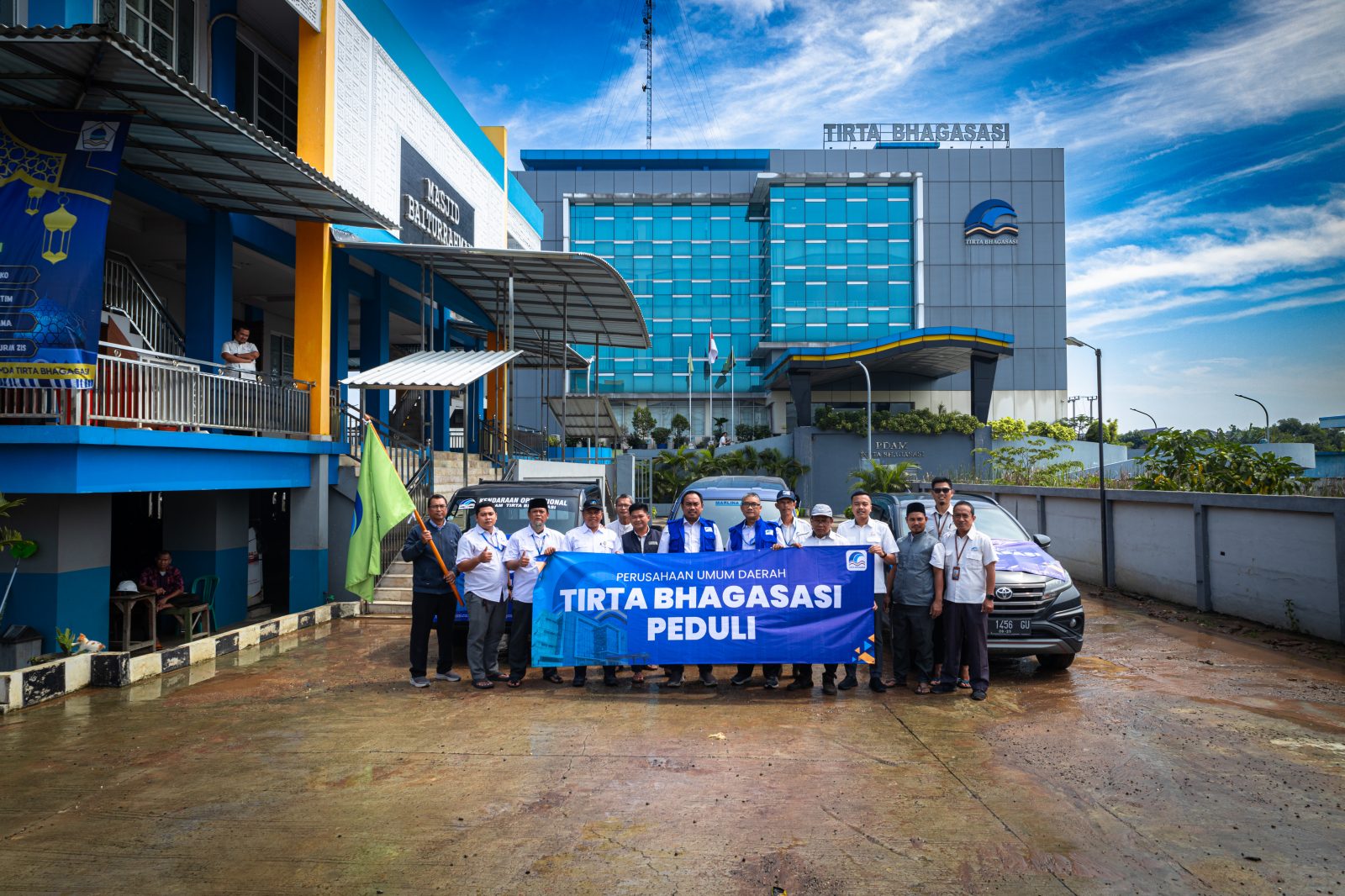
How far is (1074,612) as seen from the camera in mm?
8586

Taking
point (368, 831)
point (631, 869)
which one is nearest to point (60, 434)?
point (368, 831)

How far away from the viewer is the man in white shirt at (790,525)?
27.8 feet

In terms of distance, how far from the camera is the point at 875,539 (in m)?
8.24

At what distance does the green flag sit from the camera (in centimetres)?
942

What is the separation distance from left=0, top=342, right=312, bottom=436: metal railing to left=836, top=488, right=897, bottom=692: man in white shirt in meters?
8.11

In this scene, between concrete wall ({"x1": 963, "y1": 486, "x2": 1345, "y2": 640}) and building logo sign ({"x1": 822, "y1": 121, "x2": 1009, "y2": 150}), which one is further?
building logo sign ({"x1": 822, "y1": 121, "x2": 1009, "y2": 150})

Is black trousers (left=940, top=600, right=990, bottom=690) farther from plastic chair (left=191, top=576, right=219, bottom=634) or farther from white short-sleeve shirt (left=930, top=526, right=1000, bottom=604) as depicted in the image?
plastic chair (left=191, top=576, right=219, bottom=634)

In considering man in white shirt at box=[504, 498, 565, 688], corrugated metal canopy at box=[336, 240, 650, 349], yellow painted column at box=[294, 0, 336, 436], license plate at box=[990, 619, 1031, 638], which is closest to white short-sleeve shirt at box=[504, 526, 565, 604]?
man in white shirt at box=[504, 498, 565, 688]

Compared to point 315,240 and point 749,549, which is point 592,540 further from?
point 315,240

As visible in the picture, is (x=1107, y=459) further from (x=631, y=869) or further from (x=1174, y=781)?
(x=631, y=869)

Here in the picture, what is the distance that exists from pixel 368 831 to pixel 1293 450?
4910 cm

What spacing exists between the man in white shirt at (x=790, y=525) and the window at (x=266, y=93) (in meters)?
12.3

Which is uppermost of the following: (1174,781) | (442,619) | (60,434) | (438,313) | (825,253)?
(825,253)

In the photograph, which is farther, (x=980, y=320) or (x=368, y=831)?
(x=980, y=320)
